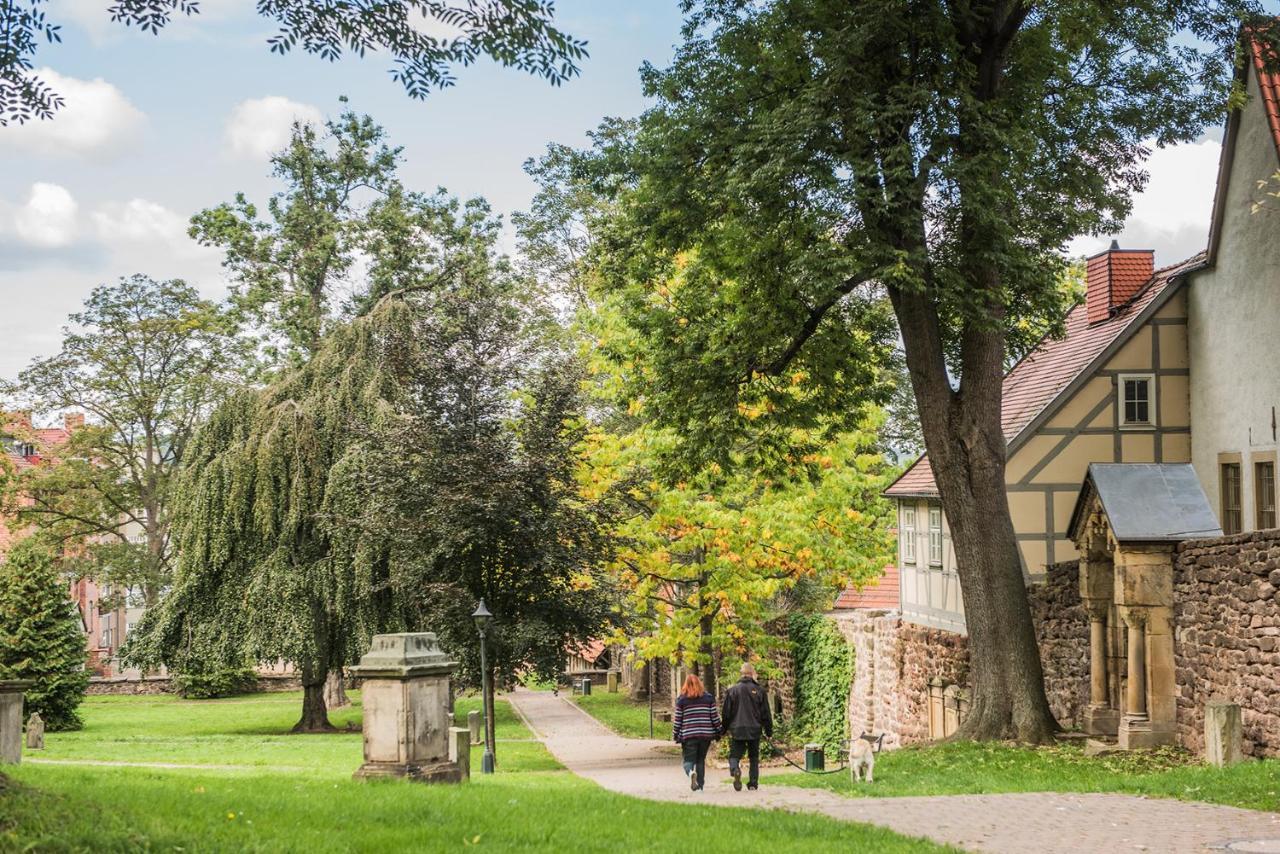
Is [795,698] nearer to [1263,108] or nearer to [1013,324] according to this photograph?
[1013,324]

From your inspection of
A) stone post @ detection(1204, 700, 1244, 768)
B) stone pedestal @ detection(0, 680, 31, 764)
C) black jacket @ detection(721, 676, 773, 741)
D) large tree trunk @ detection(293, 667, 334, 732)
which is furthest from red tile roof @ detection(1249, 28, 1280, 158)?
large tree trunk @ detection(293, 667, 334, 732)

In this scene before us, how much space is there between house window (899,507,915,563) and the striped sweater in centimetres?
1237

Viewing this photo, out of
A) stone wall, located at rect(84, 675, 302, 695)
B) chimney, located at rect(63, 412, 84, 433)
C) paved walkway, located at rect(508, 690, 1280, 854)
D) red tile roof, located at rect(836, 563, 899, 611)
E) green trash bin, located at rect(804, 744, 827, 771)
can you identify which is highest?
chimney, located at rect(63, 412, 84, 433)

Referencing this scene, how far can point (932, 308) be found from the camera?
17.2 metres

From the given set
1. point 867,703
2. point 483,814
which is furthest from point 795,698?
point 483,814

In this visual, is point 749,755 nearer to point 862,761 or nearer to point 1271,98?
point 862,761

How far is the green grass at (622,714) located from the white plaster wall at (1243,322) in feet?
48.5

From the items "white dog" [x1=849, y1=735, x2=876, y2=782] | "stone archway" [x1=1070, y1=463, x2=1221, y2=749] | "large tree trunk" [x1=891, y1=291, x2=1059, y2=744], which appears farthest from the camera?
"large tree trunk" [x1=891, y1=291, x2=1059, y2=744]

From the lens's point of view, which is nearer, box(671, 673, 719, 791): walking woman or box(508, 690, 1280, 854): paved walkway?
box(508, 690, 1280, 854): paved walkway

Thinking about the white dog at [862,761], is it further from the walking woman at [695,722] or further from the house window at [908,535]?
the house window at [908,535]

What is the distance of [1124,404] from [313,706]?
2010 centimetres

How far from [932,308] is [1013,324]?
2171 mm

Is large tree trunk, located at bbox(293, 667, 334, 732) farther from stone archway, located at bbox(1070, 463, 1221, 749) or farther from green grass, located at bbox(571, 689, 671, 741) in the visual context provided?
stone archway, located at bbox(1070, 463, 1221, 749)

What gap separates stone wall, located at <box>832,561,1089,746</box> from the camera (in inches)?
738
